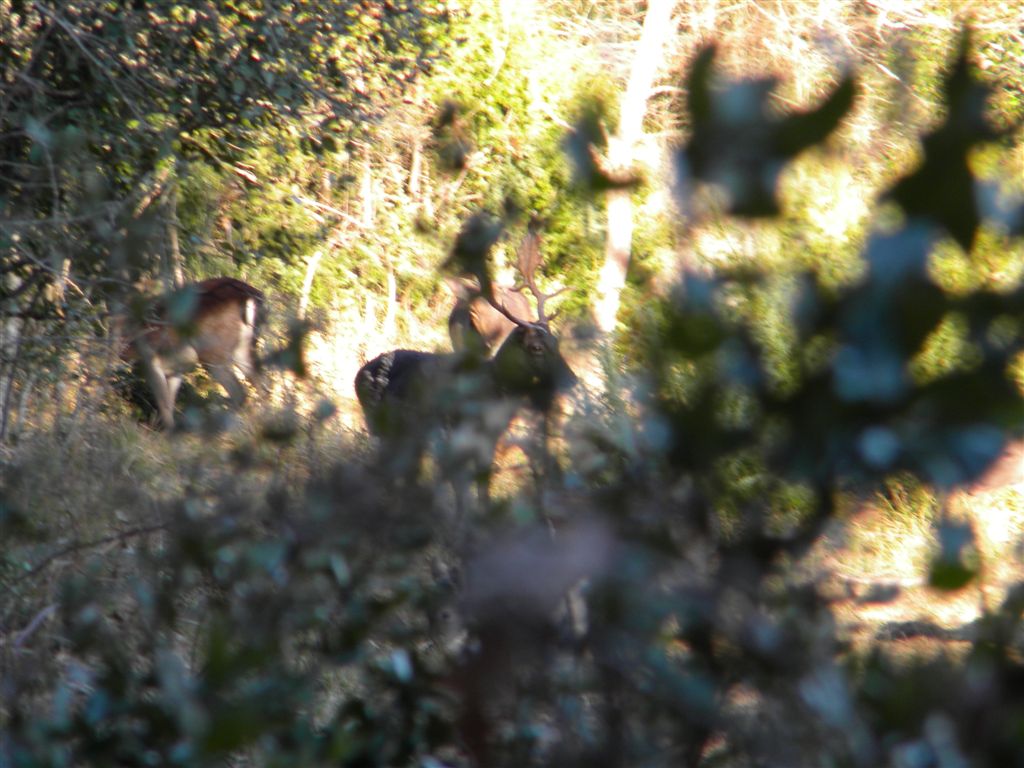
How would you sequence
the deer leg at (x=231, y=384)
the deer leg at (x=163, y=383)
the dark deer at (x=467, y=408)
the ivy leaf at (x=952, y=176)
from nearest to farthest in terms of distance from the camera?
the ivy leaf at (x=952, y=176) → the dark deer at (x=467, y=408) → the deer leg at (x=231, y=384) → the deer leg at (x=163, y=383)

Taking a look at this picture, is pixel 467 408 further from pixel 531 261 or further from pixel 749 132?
pixel 749 132

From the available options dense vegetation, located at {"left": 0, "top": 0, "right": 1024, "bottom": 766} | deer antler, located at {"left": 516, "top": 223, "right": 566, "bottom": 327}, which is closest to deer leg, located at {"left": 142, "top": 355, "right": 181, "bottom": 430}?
dense vegetation, located at {"left": 0, "top": 0, "right": 1024, "bottom": 766}

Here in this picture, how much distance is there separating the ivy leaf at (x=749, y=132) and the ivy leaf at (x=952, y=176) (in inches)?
3.1

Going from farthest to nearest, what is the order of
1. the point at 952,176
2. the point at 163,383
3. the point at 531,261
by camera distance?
the point at 163,383 → the point at 531,261 → the point at 952,176

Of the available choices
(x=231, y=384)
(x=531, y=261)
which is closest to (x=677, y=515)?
(x=531, y=261)

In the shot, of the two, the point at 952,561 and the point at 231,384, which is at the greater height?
the point at 952,561

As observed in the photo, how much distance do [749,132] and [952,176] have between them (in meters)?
0.17

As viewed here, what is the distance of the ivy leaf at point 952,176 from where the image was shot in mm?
976

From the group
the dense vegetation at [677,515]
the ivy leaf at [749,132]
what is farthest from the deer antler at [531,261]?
the ivy leaf at [749,132]

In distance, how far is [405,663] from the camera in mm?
1479

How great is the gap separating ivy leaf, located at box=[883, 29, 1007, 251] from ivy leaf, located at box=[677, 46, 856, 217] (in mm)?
78

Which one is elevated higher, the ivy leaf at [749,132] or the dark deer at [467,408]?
the ivy leaf at [749,132]

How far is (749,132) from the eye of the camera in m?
1.03

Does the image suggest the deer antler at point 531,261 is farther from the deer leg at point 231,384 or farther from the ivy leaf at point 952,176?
the ivy leaf at point 952,176
